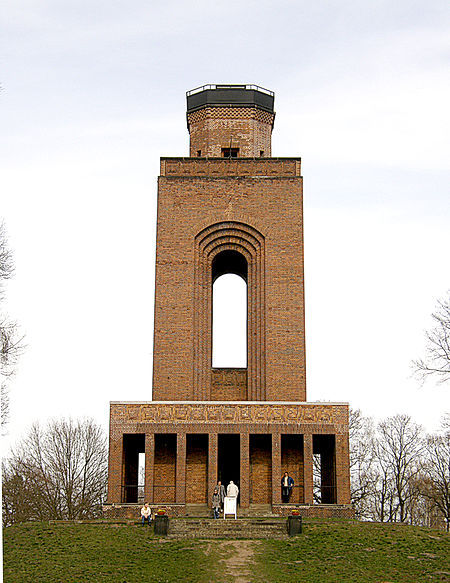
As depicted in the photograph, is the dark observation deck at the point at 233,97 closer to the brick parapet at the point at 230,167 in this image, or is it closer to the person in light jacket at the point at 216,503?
the brick parapet at the point at 230,167

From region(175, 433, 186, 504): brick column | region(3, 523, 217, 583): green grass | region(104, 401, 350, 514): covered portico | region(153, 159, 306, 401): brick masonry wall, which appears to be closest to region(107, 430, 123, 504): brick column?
region(104, 401, 350, 514): covered portico

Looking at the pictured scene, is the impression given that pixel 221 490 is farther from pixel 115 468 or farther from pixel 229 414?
pixel 115 468

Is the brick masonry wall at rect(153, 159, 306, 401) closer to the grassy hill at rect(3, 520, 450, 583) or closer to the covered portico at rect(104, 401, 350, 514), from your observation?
the covered portico at rect(104, 401, 350, 514)

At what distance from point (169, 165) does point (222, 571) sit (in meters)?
19.1

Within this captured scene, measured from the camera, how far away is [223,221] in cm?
3400

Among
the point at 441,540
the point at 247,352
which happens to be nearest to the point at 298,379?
the point at 247,352

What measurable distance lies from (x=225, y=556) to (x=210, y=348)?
12300 millimetres

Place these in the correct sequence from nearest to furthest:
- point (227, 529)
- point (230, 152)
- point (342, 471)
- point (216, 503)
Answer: point (227, 529)
point (216, 503)
point (342, 471)
point (230, 152)

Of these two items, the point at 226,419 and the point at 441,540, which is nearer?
the point at 441,540

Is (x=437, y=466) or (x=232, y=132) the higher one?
(x=232, y=132)

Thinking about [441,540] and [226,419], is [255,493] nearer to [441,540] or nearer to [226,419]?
[226,419]

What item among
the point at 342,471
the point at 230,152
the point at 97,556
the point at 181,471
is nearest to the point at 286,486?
the point at 342,471

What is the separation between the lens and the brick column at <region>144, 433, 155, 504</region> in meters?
29.0

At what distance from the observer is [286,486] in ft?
94.1
